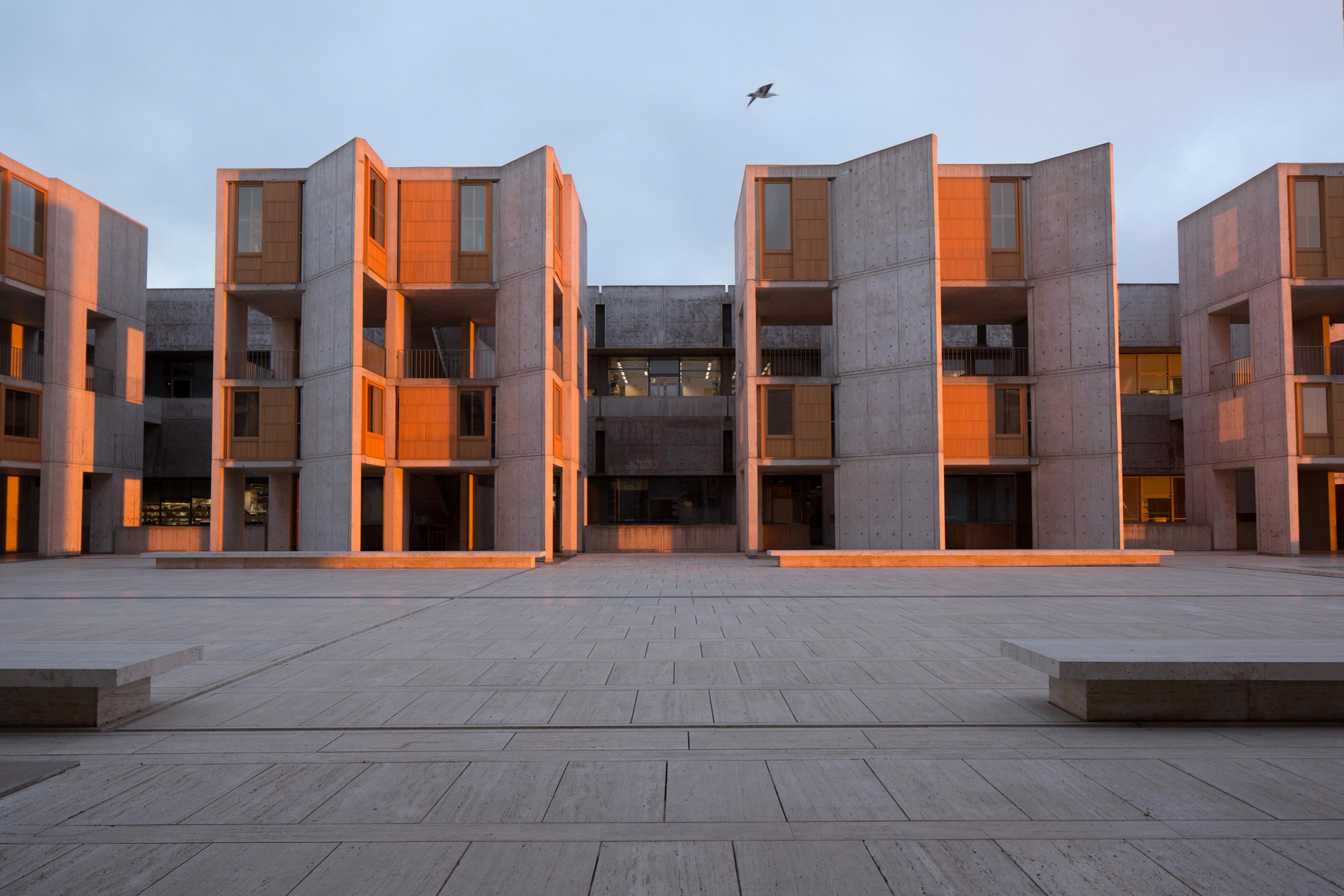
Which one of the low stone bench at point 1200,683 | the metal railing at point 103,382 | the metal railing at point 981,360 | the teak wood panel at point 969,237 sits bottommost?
the low stone bench at point 1200,683

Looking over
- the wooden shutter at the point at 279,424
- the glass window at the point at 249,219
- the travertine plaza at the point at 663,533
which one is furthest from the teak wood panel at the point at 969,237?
the glass window at the point at 249,219

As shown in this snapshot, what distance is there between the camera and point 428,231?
2708cm

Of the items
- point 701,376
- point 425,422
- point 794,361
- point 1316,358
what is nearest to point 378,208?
point 425,422

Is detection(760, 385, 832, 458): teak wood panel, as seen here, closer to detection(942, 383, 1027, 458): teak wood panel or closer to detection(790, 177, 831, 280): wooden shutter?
detection(942, 383, 1027, 458): teak wood panel

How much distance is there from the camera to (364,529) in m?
35.1

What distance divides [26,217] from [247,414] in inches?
431

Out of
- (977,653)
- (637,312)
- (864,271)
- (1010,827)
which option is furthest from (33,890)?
(637,312)

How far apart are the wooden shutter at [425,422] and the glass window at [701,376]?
49.0ft

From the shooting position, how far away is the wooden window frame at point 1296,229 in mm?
26672

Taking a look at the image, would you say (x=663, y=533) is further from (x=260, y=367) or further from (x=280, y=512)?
(x=260, y=367)

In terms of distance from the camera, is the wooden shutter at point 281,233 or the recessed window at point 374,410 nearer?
the recessed window at point 374,410

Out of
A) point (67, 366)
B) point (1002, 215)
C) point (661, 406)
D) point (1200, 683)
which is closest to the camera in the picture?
point (1200, 683)

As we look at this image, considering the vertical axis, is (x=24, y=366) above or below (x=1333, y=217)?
below

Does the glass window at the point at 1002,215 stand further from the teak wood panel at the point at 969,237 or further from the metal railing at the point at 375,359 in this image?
the metal railing at the point at 375,359
